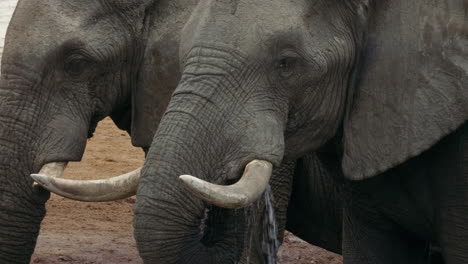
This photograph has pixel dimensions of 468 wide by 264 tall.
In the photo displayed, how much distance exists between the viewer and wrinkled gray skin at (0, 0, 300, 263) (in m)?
7.53

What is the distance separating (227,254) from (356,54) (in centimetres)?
94

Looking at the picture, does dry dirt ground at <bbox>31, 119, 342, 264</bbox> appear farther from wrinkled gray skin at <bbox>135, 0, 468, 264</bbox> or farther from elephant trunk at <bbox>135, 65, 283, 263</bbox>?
elephant trunk at <bbox>135, 65, 283, 263</bbox>

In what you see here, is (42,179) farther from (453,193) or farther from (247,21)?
(453,193)

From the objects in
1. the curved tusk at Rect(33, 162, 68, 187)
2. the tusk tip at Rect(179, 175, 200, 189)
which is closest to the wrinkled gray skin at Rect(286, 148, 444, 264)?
the curved tusk at Rect(33, 162, 68, 187)

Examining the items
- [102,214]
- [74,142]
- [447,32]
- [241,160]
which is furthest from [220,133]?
[102,214]

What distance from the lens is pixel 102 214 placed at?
1148cm

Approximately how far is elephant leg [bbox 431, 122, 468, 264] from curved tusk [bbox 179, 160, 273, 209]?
71 cm

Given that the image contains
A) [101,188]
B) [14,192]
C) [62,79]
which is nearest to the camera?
[101,188]

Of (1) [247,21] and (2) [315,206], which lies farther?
(2) [315,206]

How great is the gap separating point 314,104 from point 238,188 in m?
0.65

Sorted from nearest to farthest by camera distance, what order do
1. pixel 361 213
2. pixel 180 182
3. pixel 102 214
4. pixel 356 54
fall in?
pixel 180 182 < pixel 356 54 < pixel 361 213 < pixel 102 214

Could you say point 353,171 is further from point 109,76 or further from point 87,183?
point 109,76

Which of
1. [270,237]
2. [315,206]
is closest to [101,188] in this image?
[270,237]

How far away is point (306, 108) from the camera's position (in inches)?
256
